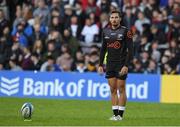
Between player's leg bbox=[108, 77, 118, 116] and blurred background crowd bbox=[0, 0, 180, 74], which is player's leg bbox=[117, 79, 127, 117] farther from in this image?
blurred background crowd bbox=[0, 0, 180, 74]

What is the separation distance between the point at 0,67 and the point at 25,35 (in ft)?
6.54

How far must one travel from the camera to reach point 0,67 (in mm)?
25797

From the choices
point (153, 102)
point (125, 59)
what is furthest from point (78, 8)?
point (125, 59)

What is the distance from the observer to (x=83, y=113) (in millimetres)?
Result: 18031

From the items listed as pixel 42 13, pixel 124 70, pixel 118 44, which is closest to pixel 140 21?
pixel 42 13

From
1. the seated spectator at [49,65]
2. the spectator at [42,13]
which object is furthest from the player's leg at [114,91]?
the spectator at [42,13]

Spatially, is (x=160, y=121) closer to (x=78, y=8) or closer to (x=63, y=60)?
(x=63, y=60)

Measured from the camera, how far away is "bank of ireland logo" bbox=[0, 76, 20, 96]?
24.6m

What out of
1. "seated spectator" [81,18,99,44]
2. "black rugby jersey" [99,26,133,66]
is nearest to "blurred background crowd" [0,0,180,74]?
"seated spectator" [81,18,99,44]

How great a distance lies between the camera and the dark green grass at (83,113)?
48.7 ft

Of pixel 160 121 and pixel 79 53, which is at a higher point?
pixel 79 53

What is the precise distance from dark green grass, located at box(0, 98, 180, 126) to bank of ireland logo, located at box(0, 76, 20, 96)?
185 centimetres

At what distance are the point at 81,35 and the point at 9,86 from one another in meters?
3.99

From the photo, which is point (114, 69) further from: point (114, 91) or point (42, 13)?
point (42, 13)
